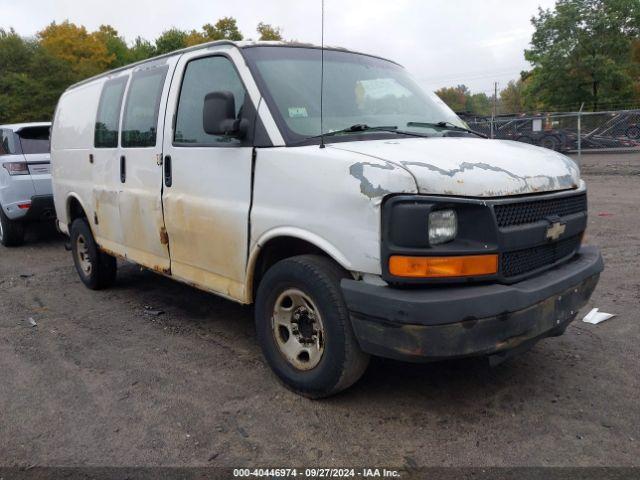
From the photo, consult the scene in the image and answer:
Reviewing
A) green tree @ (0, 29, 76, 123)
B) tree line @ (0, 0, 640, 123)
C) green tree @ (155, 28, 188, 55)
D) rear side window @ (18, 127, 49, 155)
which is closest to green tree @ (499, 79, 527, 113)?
tree line @ (0, 0, 640, 123)

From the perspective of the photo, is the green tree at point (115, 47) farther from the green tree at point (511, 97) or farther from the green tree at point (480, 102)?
the green tree at point (480, 102)

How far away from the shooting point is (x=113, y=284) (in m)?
6.07

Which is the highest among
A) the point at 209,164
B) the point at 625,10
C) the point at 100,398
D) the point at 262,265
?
the point at 625,10

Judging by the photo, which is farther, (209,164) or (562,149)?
(562,149)

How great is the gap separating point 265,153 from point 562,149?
745 inches

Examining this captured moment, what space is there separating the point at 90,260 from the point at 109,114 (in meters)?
1.58

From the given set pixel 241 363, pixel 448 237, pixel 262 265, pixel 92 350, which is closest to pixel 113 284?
pixel 92 350

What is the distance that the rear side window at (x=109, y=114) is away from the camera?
4.95 meters

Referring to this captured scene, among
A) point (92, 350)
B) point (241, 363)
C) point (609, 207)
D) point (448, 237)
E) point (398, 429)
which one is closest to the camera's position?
point (448, 237)

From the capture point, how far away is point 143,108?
14.9ft

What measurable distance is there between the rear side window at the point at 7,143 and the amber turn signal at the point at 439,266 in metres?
→ 7.41

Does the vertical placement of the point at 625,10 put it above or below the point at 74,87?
above

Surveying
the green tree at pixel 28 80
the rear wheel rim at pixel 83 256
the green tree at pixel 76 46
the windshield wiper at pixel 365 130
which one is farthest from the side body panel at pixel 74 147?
the green tree at pixel 76 46

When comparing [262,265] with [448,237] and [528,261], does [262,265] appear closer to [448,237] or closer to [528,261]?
[448,237]
